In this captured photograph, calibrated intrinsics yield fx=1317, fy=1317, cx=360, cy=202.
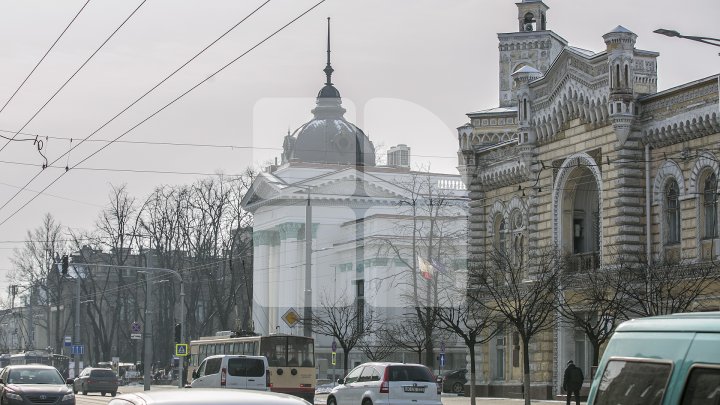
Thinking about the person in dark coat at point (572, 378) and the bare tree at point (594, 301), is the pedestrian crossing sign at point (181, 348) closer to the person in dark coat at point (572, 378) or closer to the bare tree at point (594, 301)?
the bare tree at point (594, 301)

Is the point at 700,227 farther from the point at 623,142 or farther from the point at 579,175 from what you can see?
the point at 579,175

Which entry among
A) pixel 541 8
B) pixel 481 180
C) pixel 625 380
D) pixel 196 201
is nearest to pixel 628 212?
pixel 481 180

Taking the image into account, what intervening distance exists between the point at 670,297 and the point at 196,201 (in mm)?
48875

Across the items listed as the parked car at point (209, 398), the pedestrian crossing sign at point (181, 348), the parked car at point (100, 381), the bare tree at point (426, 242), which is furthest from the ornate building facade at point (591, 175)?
the parked car at point (209, 398)

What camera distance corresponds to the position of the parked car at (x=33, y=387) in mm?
28766

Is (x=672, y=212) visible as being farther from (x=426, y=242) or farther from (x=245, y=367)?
(x=426, y=242)

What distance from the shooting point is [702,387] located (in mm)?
7793

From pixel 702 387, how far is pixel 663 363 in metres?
0.60

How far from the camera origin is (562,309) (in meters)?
43.9

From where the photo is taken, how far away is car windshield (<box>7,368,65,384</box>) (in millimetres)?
29891

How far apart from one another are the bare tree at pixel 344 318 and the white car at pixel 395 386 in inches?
1153

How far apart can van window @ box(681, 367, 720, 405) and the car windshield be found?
24.0 m

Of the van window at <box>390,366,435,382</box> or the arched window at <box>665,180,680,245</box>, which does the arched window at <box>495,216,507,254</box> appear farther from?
the van window at <box>390,366,435,382</box>

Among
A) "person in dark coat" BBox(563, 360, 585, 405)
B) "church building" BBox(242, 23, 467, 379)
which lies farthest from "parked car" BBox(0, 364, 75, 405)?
"church building" BBox(242, 23, 467, 379)
